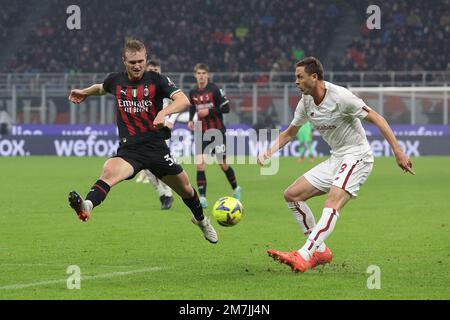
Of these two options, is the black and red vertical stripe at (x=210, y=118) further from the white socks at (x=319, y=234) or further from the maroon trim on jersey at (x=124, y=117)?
the white socks at (x=319, y=234)

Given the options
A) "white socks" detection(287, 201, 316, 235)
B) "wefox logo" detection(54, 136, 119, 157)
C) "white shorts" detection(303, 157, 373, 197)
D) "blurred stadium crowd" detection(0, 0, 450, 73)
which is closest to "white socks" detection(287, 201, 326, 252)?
"white socks" detection(287, 201, 316, 235)

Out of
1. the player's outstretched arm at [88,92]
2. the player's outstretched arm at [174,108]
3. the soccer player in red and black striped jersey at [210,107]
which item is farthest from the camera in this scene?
the soccer player in red and black striped jersey at [210,107]

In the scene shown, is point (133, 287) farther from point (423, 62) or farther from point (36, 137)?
point (423, 62)

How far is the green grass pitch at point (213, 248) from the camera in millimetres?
8094

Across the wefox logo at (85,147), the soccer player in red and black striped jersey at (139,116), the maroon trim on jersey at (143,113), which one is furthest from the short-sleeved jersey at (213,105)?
the wefox logo at (85,147)

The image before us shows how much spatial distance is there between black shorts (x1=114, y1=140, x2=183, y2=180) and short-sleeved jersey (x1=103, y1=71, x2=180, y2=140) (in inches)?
3.7

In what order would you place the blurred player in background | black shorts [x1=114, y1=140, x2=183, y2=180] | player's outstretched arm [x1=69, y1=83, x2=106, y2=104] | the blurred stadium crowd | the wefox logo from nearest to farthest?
black shorts [x1=114, y1=140, x2=183, y2=180] < player's outstretched arm [x1=69, y1=83, x2=106, y2=104] < the blurred player in background < the wefox logo < the blurred stadium crowd

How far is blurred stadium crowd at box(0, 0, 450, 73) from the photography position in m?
43.9

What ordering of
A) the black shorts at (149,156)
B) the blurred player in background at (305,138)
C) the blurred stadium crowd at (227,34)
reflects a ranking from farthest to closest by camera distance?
1. the blurred stadium crowd at (227,34)
2. the blurred player in background at (305,138)
3. the black shorts at (149,156)

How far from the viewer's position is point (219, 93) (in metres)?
18.0

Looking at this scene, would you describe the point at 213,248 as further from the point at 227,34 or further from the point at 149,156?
the point at 227,34

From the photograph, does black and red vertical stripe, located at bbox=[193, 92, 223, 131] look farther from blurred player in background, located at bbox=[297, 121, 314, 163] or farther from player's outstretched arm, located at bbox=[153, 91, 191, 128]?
blurred player in background, located at bbox=[297, 121, 314, 163]

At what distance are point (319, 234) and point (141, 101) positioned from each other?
2.40 m

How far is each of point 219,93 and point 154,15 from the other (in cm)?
3039
